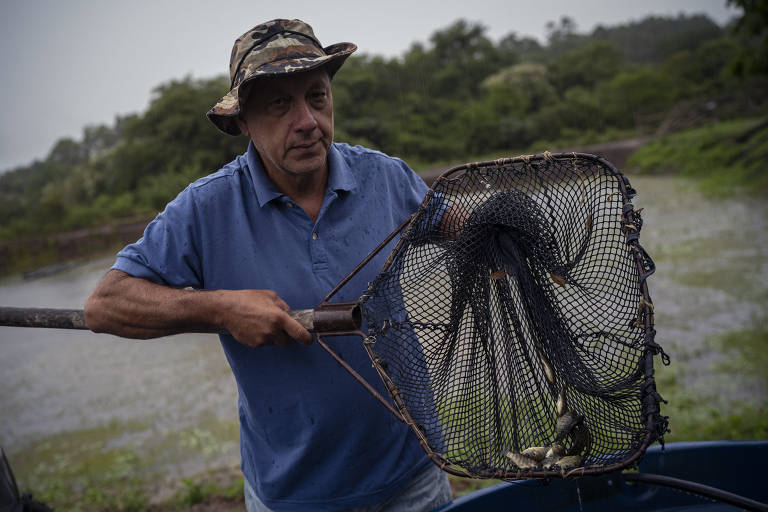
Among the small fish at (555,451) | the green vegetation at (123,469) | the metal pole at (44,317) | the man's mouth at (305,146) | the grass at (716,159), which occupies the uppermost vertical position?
the man's mouth at (305,146)

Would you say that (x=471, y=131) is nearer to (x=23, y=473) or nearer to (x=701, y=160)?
(x=701, y=160)

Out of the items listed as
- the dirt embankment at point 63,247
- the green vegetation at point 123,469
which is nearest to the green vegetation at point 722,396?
the green vegetation at point 123,469

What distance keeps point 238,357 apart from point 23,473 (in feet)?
11.6

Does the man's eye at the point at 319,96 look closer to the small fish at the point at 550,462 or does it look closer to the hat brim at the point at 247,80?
the hat brim at the point at 247,80

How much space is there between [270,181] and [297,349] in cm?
49

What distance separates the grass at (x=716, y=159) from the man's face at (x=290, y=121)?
10.3 m

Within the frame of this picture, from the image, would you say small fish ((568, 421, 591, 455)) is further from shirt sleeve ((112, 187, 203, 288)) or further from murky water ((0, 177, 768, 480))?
murky water ((0, 177, 768, 480))

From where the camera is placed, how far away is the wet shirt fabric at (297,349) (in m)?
1.52

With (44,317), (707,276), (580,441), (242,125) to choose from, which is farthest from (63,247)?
(580,441)

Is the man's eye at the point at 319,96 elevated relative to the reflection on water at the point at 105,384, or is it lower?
elevated

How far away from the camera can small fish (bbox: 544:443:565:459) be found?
1290 millimetres

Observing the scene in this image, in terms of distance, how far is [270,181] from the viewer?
1589 millimetres

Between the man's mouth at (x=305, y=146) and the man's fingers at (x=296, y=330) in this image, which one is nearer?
the man's fingers at (x=296, y=330)

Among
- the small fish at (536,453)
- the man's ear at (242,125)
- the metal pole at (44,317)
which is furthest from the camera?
the man's ear at (242,125)
